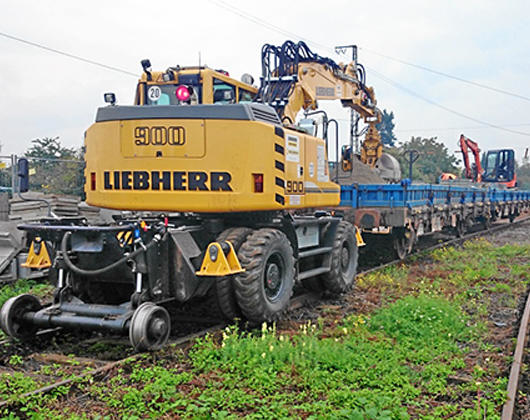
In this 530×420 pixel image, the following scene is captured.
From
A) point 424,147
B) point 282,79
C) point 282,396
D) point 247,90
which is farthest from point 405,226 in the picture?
point 424,147

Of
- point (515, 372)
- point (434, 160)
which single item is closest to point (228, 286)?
point (515, 372)

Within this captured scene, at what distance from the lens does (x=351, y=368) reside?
17.5ft

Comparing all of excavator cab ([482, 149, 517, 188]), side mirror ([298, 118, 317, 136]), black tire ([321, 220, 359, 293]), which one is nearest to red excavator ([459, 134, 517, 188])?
excavator cab ([482, 149, 517, 188])

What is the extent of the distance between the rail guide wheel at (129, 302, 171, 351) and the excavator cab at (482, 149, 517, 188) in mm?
28917

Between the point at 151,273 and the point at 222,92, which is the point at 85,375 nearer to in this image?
the point at 151,273

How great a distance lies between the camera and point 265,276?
704cm

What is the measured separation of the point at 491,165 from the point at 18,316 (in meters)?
30.8

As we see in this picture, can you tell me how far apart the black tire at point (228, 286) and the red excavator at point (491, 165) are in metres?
25.1

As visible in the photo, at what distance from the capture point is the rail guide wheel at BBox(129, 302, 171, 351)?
5.64 metres

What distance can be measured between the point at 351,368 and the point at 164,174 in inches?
117

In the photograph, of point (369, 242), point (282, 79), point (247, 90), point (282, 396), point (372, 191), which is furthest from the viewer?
point (369, 242)

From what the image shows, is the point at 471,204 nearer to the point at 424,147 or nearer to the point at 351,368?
the point at 351,368

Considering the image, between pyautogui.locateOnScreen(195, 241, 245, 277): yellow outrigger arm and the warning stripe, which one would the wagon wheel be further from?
pyautogui.locateOnScreen(195, 241, 245, 277): yellow outrigger arm

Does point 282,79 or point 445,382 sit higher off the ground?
point 282,79
